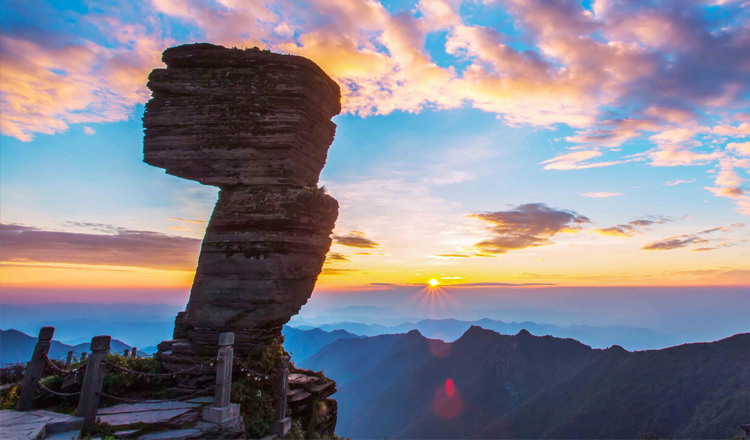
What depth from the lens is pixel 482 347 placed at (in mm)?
105812

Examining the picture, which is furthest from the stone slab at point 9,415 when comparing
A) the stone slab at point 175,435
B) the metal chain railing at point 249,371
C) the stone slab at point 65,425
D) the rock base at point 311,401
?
the rock base at point 311,401

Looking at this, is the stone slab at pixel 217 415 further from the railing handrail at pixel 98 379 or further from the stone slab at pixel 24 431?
the stone slab at pixel 24 431

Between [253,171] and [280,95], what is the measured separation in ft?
11.3

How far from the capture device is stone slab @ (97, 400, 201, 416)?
1118cm

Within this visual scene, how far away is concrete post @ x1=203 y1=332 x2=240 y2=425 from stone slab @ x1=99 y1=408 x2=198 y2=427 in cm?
83

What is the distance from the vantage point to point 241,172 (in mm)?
15125

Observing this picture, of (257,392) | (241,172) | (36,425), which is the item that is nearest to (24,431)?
(36,425)

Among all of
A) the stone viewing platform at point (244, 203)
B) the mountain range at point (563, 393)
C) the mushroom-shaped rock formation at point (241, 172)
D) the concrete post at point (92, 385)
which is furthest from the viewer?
the mountain range at point (563, 393)

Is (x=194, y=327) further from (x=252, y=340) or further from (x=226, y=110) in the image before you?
(x=226, y=110)

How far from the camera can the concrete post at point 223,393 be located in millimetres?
11422

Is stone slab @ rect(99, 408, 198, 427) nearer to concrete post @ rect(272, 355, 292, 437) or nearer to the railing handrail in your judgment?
the railing handrail

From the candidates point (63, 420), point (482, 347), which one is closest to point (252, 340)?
point (63, 420)

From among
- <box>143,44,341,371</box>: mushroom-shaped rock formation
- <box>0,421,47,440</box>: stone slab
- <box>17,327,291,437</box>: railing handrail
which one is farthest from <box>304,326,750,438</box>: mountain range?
<box>0,421,47,440</box>: stone slab

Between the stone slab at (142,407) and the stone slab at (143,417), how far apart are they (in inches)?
10.5
